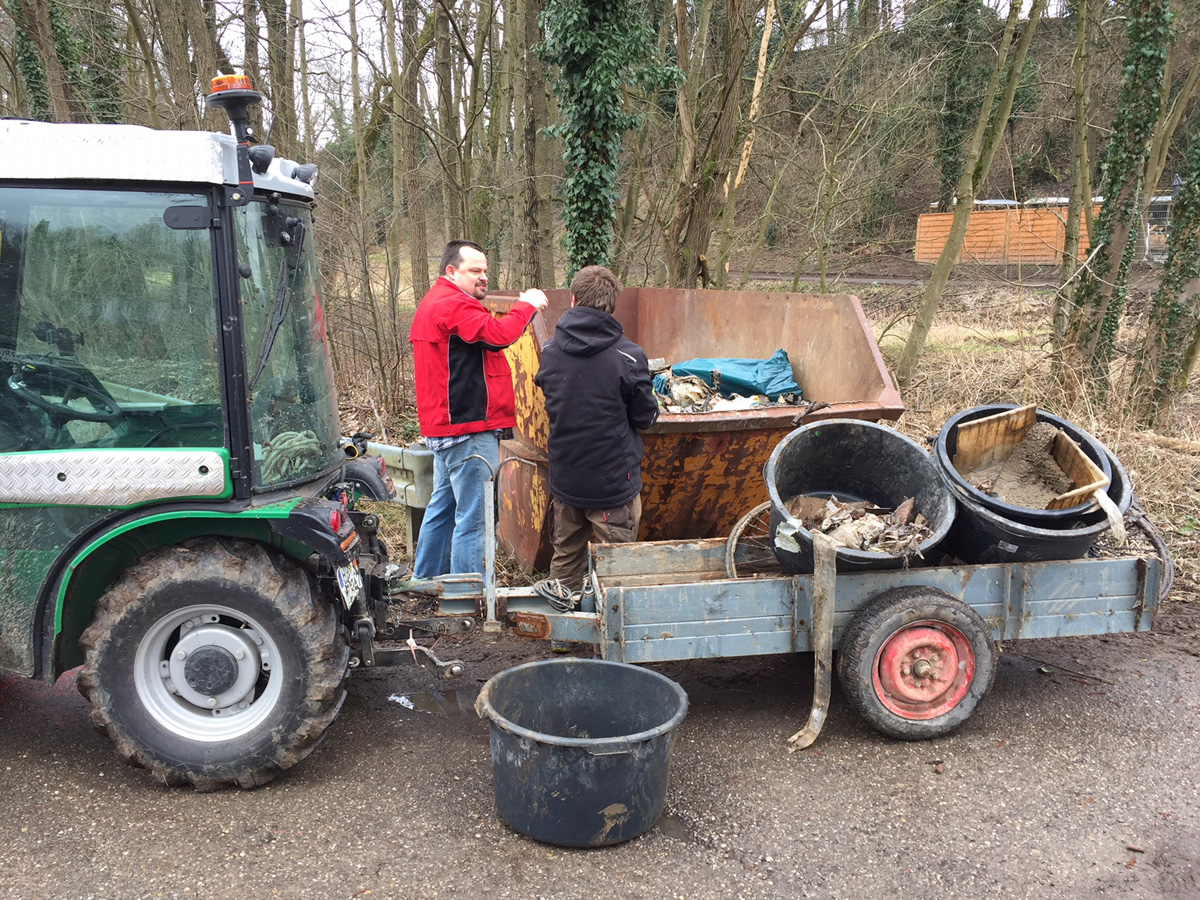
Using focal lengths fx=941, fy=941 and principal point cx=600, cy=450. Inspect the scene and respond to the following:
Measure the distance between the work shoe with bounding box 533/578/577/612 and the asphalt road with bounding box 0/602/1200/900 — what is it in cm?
65

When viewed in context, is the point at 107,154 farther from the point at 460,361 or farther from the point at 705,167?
the point at 705,167

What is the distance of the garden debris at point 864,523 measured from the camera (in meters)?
4.00

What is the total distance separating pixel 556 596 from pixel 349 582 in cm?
91

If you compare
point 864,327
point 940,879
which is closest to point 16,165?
point 940,879

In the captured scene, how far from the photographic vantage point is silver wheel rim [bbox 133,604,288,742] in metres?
3.41

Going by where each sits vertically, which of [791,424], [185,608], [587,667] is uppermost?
[791,424]

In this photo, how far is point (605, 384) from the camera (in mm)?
4336

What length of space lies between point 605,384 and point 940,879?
7.82 feet

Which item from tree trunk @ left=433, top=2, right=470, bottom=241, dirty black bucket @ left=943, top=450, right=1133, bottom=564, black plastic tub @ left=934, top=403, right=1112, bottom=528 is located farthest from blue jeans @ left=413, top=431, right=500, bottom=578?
tree trunk @ left=433, top=2, right=470, bottom=241

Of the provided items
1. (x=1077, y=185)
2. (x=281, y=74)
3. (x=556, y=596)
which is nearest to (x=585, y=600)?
(x=556, y=596)

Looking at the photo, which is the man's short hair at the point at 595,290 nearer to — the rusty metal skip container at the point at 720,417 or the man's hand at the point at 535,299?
the man's hand at the point at 535,299

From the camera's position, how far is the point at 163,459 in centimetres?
329

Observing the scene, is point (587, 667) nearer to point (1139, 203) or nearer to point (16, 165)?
point (16, 165)

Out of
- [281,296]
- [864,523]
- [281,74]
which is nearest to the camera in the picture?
[281,296]
